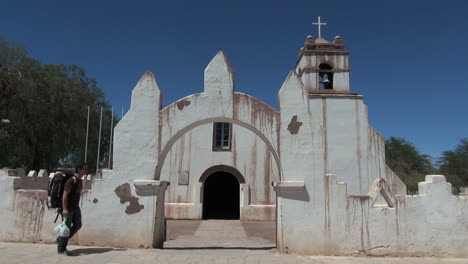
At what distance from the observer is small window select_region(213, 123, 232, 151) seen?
16719 millimetres

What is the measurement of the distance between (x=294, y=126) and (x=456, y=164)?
31138 mm

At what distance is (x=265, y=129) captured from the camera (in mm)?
7016

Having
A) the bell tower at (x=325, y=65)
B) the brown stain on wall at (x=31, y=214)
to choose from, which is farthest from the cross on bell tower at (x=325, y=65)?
the brown stain on wall at (x=31, y=214)

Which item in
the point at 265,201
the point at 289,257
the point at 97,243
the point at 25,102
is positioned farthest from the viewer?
the point at 25,102

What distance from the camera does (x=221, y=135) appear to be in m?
16.9

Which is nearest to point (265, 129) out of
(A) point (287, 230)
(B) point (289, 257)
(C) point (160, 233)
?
(A) point (287, 230)

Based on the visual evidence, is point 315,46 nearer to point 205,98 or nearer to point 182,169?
point 182,169

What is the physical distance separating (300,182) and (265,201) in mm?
9567

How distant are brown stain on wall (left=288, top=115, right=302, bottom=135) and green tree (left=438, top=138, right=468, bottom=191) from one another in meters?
27.3

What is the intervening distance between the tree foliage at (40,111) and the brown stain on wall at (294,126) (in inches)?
785

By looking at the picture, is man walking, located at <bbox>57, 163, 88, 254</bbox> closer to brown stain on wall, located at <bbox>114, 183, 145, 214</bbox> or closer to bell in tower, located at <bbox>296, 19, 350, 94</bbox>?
brown stain on wall, located at <bbox>114, 183, 145, 214</bbox>

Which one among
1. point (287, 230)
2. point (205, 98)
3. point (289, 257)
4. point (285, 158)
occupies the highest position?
point (205, 98)

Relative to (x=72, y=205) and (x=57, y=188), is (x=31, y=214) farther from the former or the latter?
(x=72, y=205)


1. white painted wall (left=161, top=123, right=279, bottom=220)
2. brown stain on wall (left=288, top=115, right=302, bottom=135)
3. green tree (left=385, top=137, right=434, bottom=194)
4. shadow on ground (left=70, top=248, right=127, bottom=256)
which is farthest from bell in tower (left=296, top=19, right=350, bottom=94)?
green tree (left=385, top=137, right=434, bottom=194)
